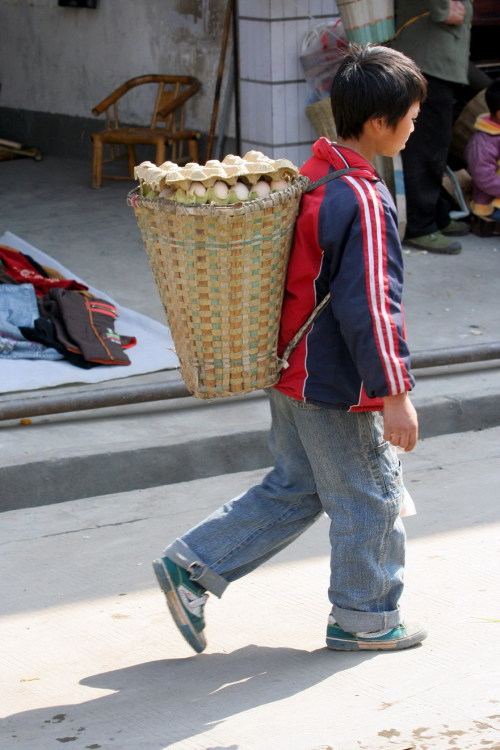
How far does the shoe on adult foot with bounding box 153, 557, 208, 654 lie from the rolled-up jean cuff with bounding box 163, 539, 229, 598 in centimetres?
2

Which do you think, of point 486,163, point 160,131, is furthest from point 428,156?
point 160,131

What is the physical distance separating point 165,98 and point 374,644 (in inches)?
279

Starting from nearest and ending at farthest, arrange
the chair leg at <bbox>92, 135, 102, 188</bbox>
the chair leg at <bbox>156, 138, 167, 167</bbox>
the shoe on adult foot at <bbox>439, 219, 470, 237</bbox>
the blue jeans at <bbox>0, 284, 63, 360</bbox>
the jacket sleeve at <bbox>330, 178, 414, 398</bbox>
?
the jacket sleeve at <bbox>330, 178, 414, 398</bbox> < the blue jeans at <bbox>0, 284, 63, 360</bbox> < the shoe on adult foot at <bbox>439, 219, 470, 237</bbox> < the chair leg at <bbox>156, 138, 167, 167</bbox> < the chair leg at <bbox>92, 135, 102, 188</bbox>

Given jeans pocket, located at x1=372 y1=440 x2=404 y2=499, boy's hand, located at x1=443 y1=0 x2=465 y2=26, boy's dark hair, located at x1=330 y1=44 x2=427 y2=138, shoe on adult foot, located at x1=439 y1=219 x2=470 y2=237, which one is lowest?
shoe on adult foot, located at x1=439 y1=219 x2=470 y2=237

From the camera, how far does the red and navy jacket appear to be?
113 inches

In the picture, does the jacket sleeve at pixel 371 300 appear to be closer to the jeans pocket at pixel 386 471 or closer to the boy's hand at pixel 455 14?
the jeans pocket at pixel 386 471

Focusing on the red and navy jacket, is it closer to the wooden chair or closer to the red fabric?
the red fabric

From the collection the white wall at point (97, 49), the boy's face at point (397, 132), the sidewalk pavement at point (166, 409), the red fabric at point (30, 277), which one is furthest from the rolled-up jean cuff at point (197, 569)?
the white wall at point (97, 49)

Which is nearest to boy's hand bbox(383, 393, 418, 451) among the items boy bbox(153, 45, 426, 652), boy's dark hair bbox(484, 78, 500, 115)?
boy bbox(153, 45, 426, 652)

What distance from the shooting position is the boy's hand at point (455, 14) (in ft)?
24.4

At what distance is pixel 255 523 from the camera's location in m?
3.27

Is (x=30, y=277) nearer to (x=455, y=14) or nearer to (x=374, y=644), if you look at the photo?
(x=455, y=14)

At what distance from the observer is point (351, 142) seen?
3080 mm

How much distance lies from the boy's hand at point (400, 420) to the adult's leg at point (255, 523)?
0.36m
